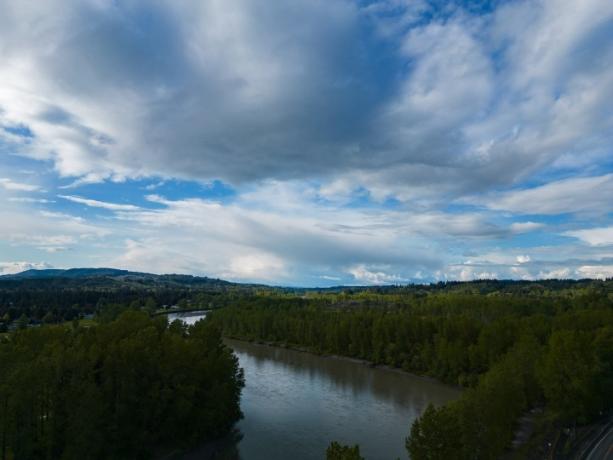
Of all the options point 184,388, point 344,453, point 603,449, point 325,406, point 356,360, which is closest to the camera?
point 344,453

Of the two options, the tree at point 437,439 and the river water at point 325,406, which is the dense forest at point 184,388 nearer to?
the tree at point 437,439

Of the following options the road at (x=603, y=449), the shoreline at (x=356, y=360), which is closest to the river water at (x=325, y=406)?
the shoreline at (x=356, y=360)

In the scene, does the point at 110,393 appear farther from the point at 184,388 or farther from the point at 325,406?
the point at 325,406

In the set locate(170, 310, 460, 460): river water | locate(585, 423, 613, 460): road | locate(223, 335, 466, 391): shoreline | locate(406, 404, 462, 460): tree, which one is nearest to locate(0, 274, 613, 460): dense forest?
locate(406, 404, 462, 460): tree

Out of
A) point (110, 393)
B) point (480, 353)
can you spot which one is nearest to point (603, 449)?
point (480, 353)

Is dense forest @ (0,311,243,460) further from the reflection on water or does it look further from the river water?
the river water

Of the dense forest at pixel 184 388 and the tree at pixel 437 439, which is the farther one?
the dense forest at pixel 184 388

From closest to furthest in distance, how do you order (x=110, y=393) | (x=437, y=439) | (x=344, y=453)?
1. (x=344, y=453)
2. (x=437, y=439)
3. (x=110, y=393)
